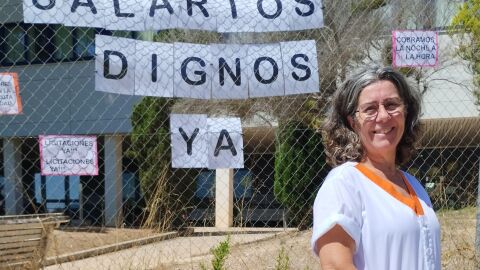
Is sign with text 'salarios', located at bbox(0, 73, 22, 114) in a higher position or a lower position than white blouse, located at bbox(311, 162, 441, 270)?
higher

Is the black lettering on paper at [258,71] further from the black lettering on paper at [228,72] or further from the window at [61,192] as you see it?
the window at [61,192]

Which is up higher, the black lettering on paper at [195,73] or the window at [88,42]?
the window at [88,42]

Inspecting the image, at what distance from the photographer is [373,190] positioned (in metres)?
2.05

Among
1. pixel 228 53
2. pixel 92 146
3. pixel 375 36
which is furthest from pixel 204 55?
pixel 375 36

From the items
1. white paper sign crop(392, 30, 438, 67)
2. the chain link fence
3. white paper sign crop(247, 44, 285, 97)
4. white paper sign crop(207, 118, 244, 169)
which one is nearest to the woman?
the chain link fence

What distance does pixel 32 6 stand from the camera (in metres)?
4.35

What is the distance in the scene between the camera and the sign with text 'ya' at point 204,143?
445 centimetres

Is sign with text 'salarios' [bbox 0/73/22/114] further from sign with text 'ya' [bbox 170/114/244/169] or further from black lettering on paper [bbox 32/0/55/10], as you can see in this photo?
sign with text 'ya' [bbox 170/114/244/169]

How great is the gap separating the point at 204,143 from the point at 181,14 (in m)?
0.88

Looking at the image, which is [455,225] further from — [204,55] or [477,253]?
[204,55]

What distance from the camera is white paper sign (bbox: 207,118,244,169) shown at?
14.7ft

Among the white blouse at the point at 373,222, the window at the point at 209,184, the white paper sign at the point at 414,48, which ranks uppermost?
the white paper sign at the point at 414,48

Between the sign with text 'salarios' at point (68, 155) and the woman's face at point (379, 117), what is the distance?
241cm

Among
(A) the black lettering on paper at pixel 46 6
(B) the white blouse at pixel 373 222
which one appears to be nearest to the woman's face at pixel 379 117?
(B) the white blouse at pixel 373 222
